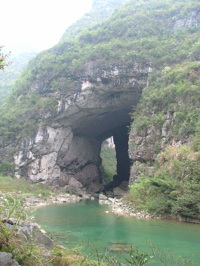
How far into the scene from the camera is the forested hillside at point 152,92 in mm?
16156

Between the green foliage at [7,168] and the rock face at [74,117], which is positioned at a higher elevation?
the rock face at [74,117]

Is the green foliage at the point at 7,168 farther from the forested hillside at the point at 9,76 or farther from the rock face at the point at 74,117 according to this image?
the forested hillside at the point at 9,76

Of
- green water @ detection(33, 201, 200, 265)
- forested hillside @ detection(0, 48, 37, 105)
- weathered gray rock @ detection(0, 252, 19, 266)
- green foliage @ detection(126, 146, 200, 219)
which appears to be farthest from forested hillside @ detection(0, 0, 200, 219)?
forested hillside @ detection(0, 48, 37, 105)

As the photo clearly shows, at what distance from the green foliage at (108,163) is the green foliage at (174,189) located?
25.2m

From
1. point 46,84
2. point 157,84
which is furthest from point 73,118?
point 157,84

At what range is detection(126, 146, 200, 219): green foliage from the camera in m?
14.0

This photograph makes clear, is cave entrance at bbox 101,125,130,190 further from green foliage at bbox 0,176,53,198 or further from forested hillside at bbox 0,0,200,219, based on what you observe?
green foliage at bbox 0,176,53,198

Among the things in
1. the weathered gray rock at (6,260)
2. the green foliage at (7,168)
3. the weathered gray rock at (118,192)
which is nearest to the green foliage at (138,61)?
the green foliage at (7,168)

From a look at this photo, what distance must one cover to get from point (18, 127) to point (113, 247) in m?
24.9

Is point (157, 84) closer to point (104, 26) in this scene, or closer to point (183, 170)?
point (183, 170)

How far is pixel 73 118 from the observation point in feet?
108

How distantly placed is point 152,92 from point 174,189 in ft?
40.8

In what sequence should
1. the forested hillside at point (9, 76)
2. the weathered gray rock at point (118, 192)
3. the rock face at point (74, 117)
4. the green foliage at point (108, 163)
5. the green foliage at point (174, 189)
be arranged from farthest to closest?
1. the forested hillside at point (9, 76)
2. the green foliage at point (108, 163)
3. the weathered gray rock at point (118, 192)
4. the rock face at point (74, 117)
5. the green foliage at point (174, 189)

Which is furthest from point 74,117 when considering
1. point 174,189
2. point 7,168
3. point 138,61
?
point 174,189
